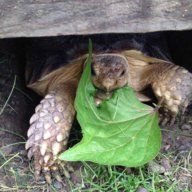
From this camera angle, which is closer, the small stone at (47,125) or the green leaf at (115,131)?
the green leaf at (115,131)

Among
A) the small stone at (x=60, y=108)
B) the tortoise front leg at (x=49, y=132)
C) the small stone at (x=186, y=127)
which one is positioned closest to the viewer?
the tortoise front leg at (x=49, y=132)

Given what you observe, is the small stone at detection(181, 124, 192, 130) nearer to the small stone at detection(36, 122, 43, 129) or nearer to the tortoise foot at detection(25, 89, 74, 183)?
the tortoise foot at detection(25, 89, 74, 183)

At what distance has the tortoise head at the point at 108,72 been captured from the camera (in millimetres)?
2129

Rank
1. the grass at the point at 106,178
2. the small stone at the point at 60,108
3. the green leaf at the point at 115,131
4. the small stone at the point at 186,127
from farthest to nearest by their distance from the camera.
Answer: the small stone at the point at 186,127 → the small stone at the point at 60,108 → the grass at the point at 106,178 → the green leaf at the point at 115,131

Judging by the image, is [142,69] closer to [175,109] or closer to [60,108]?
[175,109]

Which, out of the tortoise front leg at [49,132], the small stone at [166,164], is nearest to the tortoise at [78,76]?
the tortoise front leg at [49,132]

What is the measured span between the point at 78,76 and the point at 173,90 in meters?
0.45

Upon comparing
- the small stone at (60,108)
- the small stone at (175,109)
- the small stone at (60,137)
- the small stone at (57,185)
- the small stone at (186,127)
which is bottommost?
the small stone at (57,185)

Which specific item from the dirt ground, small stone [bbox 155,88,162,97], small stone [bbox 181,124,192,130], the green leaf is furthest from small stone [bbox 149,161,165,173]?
small stone [bbox 155,88,162,97]

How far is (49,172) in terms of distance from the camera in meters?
2.03

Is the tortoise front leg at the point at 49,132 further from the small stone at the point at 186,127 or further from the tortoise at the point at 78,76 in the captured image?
the small stone at the point at 186,127

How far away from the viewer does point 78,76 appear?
2.43m

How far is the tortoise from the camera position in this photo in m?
2.08

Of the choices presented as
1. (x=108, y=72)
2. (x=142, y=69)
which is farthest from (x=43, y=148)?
(x=142, y=69)
